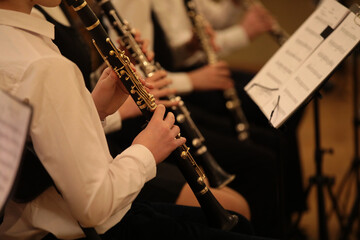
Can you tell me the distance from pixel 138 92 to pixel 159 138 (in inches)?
4.8

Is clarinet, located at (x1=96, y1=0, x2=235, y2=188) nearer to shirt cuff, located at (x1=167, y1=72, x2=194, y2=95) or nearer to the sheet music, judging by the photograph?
the sheet music

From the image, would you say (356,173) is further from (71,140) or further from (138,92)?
(71,140)

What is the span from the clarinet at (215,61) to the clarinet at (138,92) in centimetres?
90

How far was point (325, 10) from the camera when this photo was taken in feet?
4.38

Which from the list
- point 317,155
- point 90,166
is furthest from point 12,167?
point 317,155

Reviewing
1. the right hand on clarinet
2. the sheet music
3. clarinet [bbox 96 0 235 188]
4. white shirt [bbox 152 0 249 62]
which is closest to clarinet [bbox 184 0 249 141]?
white shirt [bbox 152 0 249 62]

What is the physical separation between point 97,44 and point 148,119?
7.7 inches

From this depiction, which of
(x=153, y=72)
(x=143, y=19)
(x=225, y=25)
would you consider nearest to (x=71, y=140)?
(x=153, y=72)

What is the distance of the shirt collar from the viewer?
91 cm

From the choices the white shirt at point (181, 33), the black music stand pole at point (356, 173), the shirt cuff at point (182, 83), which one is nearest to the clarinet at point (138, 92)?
the black music stand pole at point (356, 173)

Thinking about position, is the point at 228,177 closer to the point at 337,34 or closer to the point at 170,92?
the point at 170,92

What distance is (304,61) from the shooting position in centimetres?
129

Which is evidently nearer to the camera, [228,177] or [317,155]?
[228,177]

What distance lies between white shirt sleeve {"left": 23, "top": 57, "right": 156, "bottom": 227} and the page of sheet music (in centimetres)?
8
